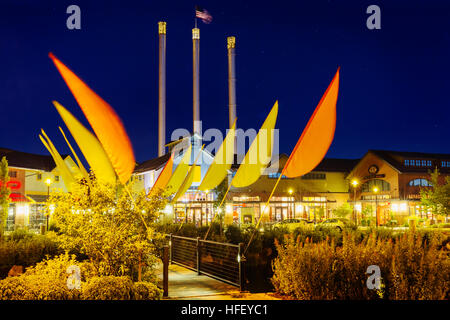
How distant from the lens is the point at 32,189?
→ 4247 centimetres

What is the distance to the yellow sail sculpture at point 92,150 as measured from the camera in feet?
34.8

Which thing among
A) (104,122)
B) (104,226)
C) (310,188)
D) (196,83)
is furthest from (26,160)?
(104,226)

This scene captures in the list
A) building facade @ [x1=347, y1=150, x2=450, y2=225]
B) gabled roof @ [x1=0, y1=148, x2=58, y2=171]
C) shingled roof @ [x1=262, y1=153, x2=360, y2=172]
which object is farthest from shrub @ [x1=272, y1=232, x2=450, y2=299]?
shingled roof @ [x1=262, y1=153, x2=360, y2=172]

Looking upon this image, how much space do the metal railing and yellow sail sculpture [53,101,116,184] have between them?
15.4ft

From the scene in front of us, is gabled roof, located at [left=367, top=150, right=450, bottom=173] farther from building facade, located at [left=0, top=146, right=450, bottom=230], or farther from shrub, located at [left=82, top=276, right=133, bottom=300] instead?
shrub, located at [left=82, top=276, right=133, bottom=300]

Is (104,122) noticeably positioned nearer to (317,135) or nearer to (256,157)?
(317,135)

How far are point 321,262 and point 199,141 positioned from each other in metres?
40.0

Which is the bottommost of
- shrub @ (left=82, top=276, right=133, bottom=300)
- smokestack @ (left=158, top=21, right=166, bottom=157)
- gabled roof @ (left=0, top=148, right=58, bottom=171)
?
shrub @ (left=82, top=276, right=133, bottom=300)

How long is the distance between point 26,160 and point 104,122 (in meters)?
36.7

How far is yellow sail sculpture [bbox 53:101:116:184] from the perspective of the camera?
34.8ft

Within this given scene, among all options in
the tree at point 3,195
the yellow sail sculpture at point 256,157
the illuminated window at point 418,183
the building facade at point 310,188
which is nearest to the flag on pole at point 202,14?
the building facade at point 310,188

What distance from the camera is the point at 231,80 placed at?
6462cm
